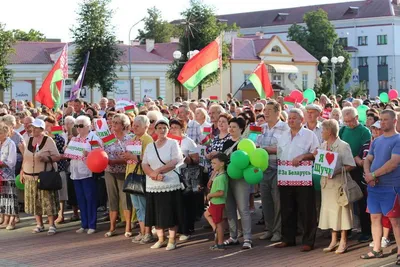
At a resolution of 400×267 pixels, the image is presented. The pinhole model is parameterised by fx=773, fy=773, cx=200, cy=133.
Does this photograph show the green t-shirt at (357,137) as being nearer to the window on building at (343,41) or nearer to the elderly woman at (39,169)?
the elderly woman at (39,169)

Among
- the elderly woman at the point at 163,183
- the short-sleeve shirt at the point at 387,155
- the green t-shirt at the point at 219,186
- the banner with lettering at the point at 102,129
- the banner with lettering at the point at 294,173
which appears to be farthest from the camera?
the banner with lettering at the point at 102,129

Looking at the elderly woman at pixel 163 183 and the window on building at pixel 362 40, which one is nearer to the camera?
the elderly woman at pixel 163 183

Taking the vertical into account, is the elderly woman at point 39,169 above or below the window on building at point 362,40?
below

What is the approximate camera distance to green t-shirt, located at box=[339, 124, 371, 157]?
10625 millimetres

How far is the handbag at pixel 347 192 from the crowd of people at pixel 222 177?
41 mm

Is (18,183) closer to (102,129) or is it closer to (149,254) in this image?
(102,129)

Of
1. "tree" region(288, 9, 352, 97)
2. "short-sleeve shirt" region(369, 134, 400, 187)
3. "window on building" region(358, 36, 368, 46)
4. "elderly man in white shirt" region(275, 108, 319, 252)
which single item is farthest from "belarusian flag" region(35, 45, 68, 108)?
"window on building" region(358, 36, 368, 46)

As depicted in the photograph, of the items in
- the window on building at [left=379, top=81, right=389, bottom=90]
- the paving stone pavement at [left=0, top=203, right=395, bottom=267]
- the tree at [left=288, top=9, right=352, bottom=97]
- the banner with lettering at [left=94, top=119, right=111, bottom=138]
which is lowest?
the paving stone pavement at [left=0, top=203, right=395, bottom=267]

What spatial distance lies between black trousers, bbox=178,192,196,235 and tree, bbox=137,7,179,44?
85.3m

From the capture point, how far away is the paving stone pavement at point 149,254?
9.73 metres

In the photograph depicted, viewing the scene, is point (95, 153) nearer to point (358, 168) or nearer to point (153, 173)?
point (153, 173)

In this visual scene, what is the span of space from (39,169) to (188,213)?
2.49m

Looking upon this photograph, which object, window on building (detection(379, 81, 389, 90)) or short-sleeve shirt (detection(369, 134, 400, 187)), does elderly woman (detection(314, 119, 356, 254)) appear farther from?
window on building (detection(379, 81, 389, 90))

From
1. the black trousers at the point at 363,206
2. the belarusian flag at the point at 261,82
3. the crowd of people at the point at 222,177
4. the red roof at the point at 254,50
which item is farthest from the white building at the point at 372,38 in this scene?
the black trousers at the point at 363,206
